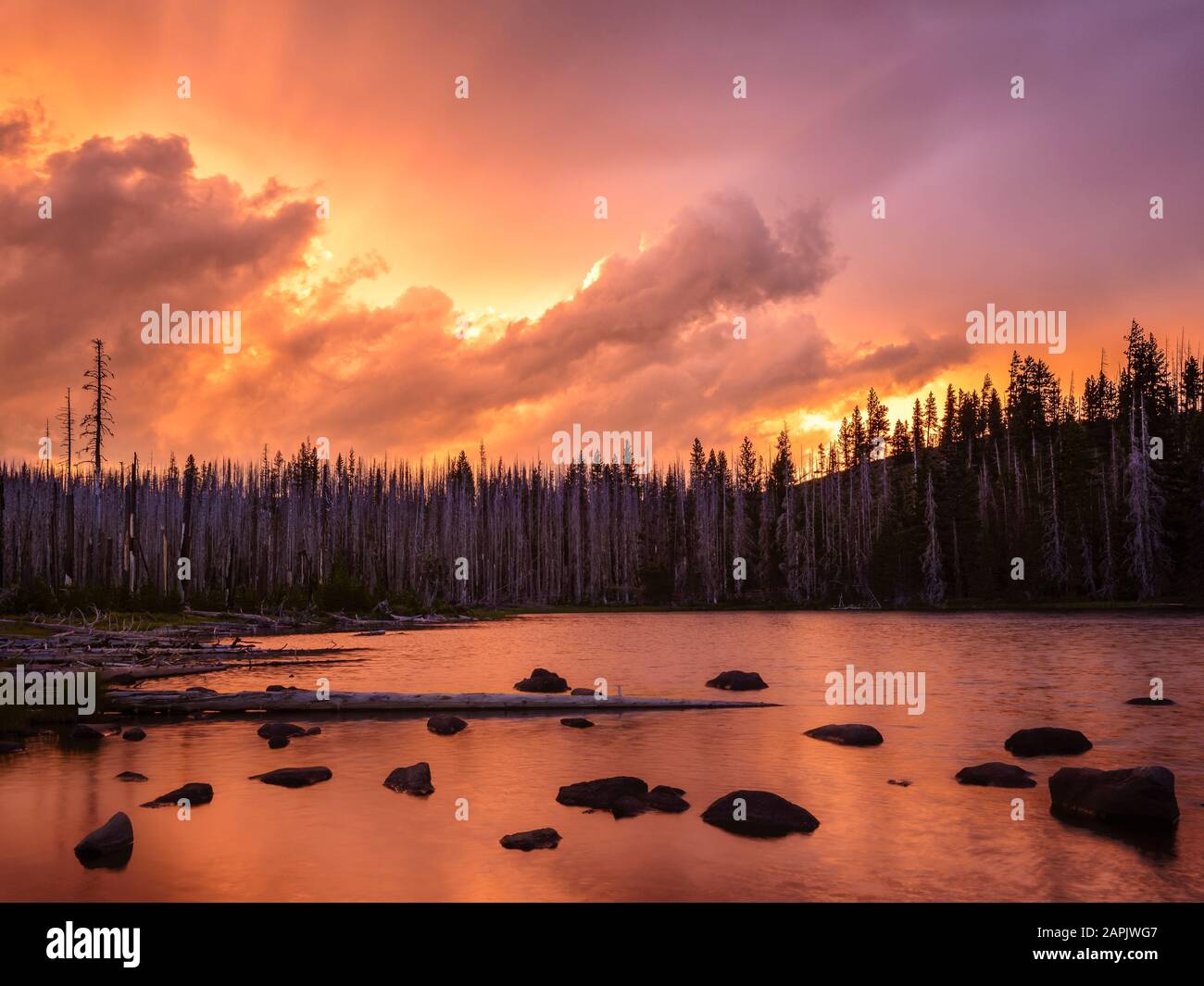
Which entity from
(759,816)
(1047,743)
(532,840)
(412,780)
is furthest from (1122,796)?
(412,780)

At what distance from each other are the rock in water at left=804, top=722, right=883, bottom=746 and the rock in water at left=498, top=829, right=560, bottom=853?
397 inches

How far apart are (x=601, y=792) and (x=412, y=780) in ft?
12.1

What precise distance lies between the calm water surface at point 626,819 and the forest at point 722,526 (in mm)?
37542

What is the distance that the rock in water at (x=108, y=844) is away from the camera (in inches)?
488

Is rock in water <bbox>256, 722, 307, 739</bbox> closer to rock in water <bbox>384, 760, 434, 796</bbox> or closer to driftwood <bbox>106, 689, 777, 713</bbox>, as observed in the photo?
driftwood <bbox>106, 689, 777, 713</bbox>

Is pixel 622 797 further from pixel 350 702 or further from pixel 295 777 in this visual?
pixel 350 702

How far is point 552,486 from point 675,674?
102 meters

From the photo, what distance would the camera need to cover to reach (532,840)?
13.2m

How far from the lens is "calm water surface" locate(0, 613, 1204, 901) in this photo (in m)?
11.6

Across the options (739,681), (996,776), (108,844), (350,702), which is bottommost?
(739,681)

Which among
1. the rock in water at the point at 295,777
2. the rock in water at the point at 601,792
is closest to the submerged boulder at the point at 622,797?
the rock in water at the point at 601,792

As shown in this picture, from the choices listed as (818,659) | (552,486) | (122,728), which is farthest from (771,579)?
(122,728)

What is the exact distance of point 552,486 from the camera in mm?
136250

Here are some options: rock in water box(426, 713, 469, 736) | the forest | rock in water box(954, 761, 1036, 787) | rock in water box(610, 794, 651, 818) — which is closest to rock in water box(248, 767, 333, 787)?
rock in water box(426, 713, 469, 736)
